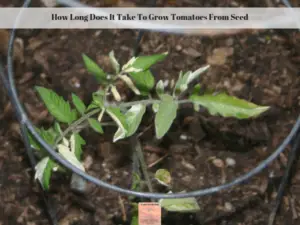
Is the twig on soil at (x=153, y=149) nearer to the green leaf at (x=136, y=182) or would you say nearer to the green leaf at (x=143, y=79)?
the green leaf at (x=136, y=182)

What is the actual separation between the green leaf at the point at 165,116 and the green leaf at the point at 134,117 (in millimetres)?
36

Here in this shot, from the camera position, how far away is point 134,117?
76 cm

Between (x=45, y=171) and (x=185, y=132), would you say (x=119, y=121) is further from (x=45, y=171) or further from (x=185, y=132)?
(x=185, y=132)

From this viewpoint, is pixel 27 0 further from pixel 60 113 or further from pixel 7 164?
pixel 7 164

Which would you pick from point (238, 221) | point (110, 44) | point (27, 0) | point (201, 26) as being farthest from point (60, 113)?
point (201, 26)

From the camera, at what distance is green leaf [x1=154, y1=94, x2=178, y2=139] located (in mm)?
719

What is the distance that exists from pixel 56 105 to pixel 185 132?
0.60 m

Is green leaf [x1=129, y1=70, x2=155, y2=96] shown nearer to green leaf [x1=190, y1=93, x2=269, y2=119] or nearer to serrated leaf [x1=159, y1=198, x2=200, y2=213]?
green leaf [x1=190, y1=93, x2=269, y2=119]

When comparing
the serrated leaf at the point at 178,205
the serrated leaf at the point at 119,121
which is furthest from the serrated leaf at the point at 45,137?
the serrated leaf at the point at 178,205

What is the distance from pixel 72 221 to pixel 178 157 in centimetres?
33

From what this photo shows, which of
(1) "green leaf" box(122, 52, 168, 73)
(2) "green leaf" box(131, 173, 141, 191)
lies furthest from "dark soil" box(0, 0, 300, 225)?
(1) "green leaf" box(122, 52, 168, 73)

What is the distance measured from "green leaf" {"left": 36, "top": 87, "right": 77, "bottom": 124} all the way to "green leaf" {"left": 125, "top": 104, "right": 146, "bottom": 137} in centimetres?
10

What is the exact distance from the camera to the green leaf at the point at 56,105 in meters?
0.76

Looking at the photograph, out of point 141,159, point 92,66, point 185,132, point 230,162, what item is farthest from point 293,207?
point 92,66
